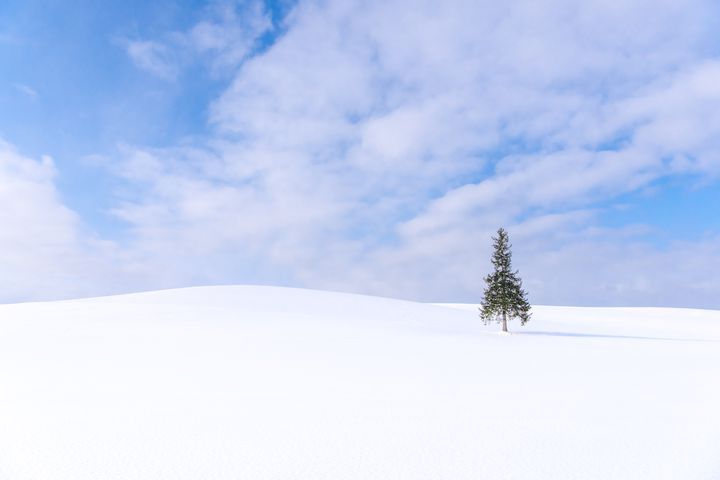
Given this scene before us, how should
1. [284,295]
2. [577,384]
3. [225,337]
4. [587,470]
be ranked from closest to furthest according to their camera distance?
[587,470], [577,384], [225,337], [284,295]

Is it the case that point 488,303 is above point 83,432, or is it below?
above

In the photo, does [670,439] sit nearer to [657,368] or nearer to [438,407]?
[438,407]

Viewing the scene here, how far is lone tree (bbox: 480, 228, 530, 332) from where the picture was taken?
35.6 meters

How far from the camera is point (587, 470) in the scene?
703 centimetres

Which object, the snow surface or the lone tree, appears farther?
the lone tree

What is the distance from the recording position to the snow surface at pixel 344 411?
7102 millimetres

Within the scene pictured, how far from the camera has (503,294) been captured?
35875mm

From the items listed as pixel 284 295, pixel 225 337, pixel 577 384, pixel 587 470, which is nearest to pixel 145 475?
pixel 587 470

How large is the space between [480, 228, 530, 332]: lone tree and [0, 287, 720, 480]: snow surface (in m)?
13.8

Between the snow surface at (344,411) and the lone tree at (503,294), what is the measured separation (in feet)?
45.1

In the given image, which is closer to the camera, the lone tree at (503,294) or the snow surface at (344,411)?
the snow surface at (344,411)

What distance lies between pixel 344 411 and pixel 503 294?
28792 millimetres

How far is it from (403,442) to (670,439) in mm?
5431

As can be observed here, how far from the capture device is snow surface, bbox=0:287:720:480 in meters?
7.10
